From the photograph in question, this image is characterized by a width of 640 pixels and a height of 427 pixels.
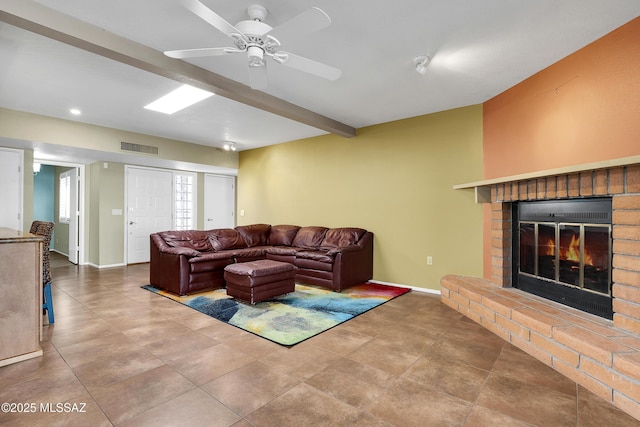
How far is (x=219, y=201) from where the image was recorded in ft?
25.8

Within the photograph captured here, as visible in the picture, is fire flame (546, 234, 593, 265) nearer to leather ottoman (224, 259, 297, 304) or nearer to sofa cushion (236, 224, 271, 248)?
leather ottoman (224, 259, 297, 304)

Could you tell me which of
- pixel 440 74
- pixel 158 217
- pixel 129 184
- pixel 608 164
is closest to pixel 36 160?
pixel 129 184

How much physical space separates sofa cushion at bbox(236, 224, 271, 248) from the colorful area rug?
1535mm

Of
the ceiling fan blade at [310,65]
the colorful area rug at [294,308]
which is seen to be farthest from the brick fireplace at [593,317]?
the ceiling fan blade at [310,65]

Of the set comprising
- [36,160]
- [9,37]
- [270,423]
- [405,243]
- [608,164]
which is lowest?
[270,423]

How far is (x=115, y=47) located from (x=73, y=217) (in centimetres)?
580

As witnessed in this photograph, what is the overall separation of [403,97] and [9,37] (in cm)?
380

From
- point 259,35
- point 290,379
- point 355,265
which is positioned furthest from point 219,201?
point 290,379

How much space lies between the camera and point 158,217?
6898mm

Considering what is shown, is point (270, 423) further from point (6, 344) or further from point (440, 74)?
point (440, 74)

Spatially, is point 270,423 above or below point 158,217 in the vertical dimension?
below

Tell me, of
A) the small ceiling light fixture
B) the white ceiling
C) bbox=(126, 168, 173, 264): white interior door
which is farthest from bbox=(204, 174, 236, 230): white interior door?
the small ceiling light fixture

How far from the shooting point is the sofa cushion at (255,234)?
5805 millimetres

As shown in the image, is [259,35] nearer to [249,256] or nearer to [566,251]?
[566,251]
